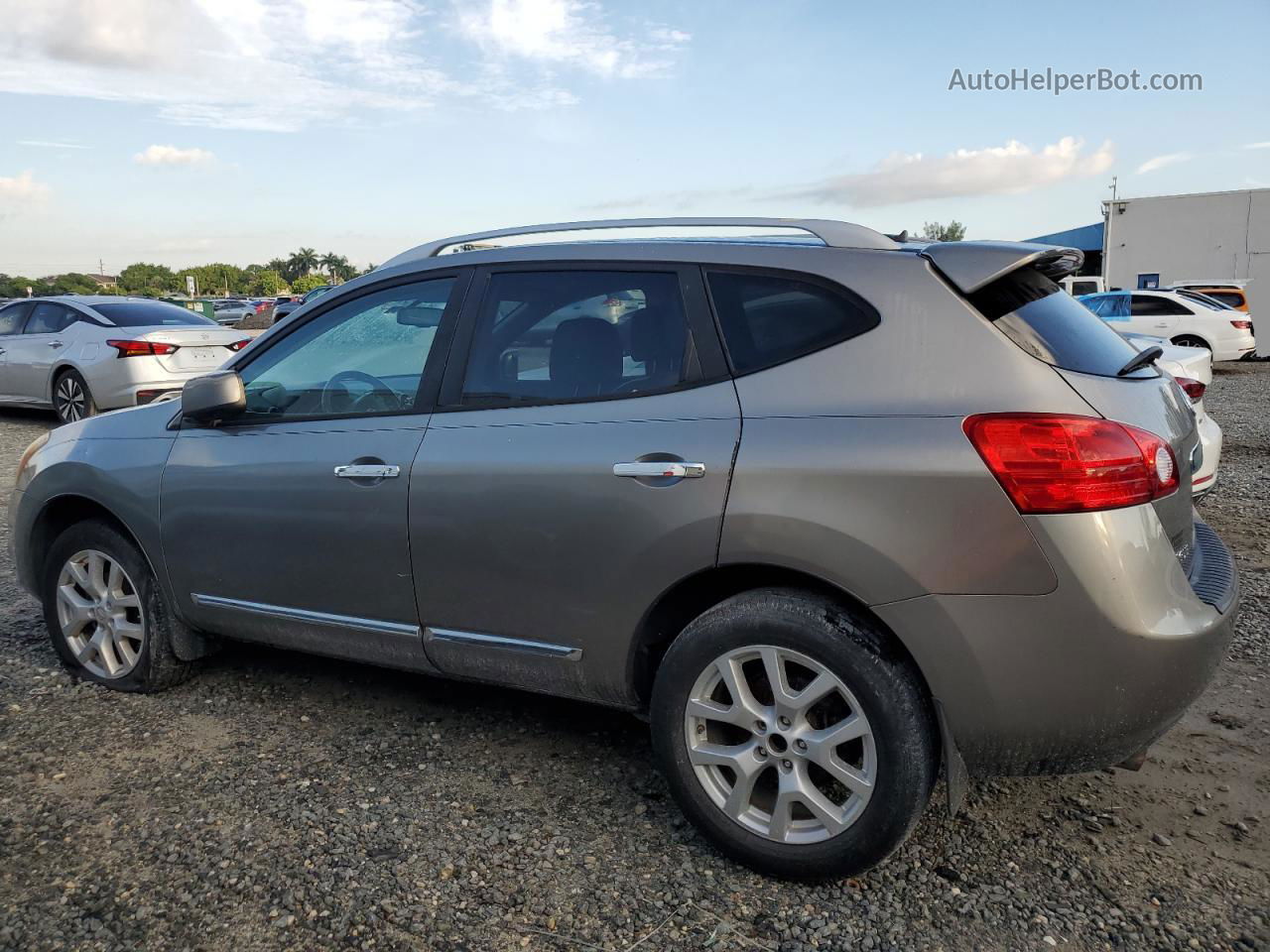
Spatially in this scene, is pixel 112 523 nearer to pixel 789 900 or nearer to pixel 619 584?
pixel 619 584

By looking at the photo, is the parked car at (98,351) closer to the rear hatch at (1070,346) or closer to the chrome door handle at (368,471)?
the chrome door handle at (368,471)

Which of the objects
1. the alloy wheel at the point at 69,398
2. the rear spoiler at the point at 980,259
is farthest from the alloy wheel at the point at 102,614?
the alloy wheel at the point at 69,398

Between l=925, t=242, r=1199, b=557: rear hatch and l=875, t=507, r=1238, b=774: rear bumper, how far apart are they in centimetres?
22

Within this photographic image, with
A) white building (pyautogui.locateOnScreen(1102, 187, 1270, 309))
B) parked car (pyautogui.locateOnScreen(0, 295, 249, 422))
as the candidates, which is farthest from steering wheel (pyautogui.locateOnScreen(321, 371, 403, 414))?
white building (pyautogui.locateOnScreen(1102, 187, 1270, 309))

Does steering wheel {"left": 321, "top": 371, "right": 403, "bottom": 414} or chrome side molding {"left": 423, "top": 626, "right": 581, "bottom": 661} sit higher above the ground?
steering wheel {"left": 321, "top": 371, "right": 403, "bottom": 414}

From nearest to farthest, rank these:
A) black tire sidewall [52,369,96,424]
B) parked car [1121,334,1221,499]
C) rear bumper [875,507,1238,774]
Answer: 1. rear bumper [875,507,1238,774]
2. parked car [1121,334,1221,499]
3. black tire sidewall [52,369,96,424]

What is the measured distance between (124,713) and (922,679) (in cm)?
297

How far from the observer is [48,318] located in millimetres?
11953

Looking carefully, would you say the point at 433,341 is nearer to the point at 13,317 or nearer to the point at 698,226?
the point at 698,226

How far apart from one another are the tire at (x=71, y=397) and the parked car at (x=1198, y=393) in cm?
1041

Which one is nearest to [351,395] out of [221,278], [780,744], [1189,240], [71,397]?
[780,744]

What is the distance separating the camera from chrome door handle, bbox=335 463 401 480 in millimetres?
3281

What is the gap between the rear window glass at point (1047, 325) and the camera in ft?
8.54

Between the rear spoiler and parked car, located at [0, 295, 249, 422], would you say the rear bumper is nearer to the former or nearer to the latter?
the rear spoiler
